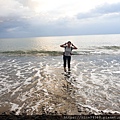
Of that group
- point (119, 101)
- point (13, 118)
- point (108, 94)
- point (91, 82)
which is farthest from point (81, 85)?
point (13, 118)

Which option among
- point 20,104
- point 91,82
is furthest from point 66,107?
point 91,82

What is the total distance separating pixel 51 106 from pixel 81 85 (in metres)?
3.98

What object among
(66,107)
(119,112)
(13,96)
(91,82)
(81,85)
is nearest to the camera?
(119,112)

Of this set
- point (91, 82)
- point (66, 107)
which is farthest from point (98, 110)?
point (91, 82)

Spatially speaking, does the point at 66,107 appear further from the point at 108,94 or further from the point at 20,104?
the point at 108,94

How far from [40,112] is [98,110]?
2.33m

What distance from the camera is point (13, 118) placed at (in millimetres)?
6242

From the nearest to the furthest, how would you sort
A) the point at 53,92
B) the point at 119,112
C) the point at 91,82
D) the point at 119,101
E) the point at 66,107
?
the point at 119,112 < the point at 66,107 < the point at 119,101 < the point at 53,92 < the point at 91,82

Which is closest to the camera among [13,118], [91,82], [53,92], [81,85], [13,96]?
[13,118]

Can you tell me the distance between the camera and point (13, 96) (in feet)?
31.0

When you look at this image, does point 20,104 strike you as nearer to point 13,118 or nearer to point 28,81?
point 13,118

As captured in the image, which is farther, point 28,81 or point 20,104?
point 28,81

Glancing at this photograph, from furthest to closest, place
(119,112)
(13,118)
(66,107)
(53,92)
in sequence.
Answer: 1. (53,92)
2. (66,107)
3. (119,112)
4. (13,118)

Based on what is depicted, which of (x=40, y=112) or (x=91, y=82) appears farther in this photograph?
(x=91, y=82)
